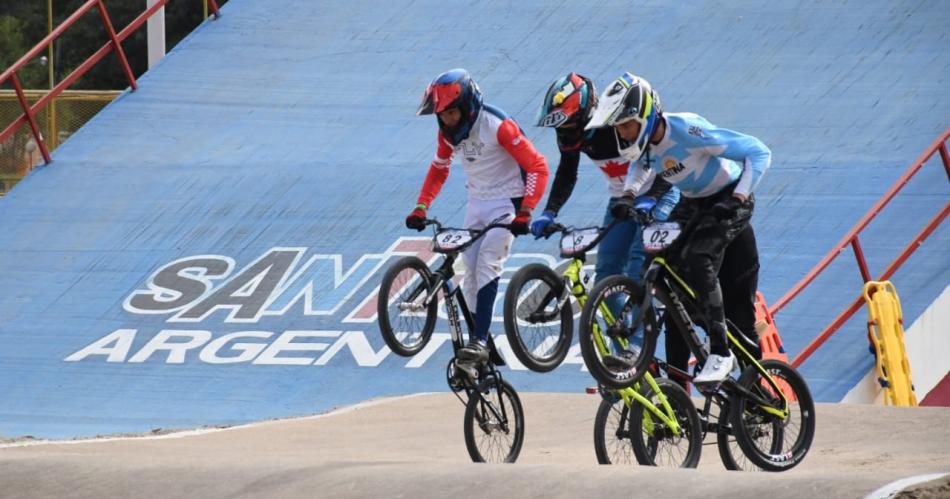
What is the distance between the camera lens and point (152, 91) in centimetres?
1944

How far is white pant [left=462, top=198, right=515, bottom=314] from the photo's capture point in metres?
9.46

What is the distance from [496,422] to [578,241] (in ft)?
4.88

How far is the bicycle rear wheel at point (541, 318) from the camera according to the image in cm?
877

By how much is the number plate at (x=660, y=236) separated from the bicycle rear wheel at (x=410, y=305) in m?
1.60

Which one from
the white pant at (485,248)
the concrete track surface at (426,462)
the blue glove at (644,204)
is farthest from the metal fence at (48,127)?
the blue glove at (644,204)

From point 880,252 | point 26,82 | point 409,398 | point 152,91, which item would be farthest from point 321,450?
point 26,82

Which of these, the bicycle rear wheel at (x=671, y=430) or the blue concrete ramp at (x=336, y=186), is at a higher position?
the bicycle rear wheel at (x=671, y=430)

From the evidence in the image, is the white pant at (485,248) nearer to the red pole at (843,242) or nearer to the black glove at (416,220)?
the black glove at (416,220)

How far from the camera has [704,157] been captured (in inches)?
333

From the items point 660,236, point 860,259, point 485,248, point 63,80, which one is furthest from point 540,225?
point 63,80

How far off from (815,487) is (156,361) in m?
8.64

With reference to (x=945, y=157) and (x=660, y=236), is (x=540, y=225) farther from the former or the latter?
(x=945, y=157)

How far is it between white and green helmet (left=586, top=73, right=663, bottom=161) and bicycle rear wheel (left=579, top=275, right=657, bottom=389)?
2.59 ft

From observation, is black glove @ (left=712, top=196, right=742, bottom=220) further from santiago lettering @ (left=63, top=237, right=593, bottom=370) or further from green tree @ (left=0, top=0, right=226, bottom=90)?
green tree @ (left=0, top=0, right=226, bottom=90)
